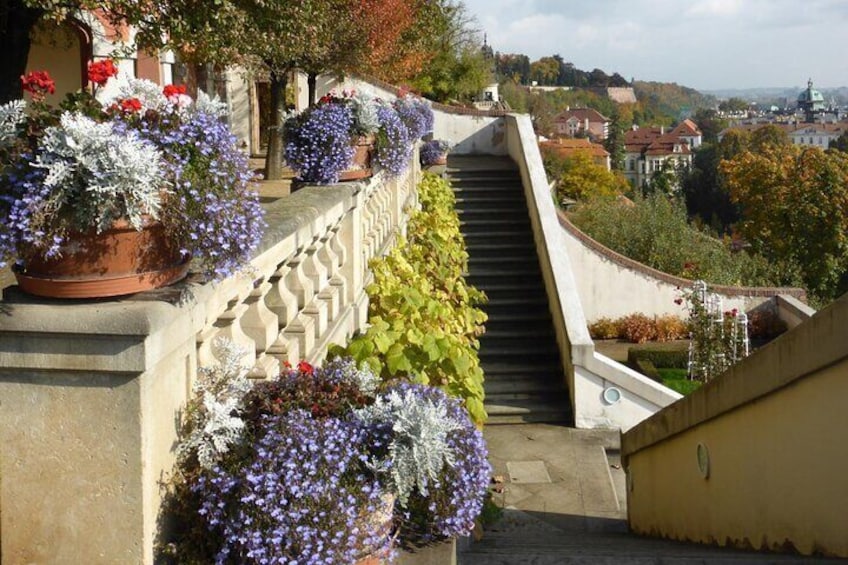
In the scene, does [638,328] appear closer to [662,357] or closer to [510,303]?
[662,357]

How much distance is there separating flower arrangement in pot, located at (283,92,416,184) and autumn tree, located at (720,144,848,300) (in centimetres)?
2088

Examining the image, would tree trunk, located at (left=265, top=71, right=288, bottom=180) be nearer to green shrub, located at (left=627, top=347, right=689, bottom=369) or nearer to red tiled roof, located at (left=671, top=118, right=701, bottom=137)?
green shrub, located at (left=627, top=347, right=689, bottom=369)

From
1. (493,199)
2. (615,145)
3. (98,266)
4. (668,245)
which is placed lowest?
(668,245)

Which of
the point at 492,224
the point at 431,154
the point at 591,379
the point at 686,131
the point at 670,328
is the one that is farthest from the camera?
the point at 686,131

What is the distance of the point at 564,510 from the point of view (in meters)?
7.20

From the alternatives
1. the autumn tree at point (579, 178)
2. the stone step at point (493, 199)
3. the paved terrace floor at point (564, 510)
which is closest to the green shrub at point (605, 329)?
the stone step at point (493, 199)

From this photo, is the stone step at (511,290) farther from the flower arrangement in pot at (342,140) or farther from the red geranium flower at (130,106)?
the red geranium flower at (130,106)

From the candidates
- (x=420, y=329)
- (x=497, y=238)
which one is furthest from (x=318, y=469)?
(x=497, y=238)

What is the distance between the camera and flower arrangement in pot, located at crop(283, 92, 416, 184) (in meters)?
5.77

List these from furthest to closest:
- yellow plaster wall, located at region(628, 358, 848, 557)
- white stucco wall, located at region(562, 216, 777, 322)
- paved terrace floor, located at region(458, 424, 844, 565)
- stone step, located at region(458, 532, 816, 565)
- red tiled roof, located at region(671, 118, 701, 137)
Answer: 1. red tiled roof, located at region(671, 118, 701, 137)
2. white stucco wall, located at region(562, 216, 777, 322)
3. paved terrace floor, located at region(458, 424, 844, 565)
4. stone step, located at region(458, 532, 816, 565)
5. yellow plaster wall, located at region(628, 358, 848, 557)

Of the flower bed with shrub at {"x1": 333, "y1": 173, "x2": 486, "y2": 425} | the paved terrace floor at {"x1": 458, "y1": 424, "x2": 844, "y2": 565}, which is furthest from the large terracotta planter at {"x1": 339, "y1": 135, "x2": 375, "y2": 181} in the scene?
the paved terrace floor at {"x1": 458, "y1": 424, "x2": 844, "y2": 565}

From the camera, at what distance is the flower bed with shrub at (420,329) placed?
4.80 m

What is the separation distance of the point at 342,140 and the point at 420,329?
1.36 meters

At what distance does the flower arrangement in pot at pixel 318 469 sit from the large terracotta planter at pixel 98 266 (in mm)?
462
